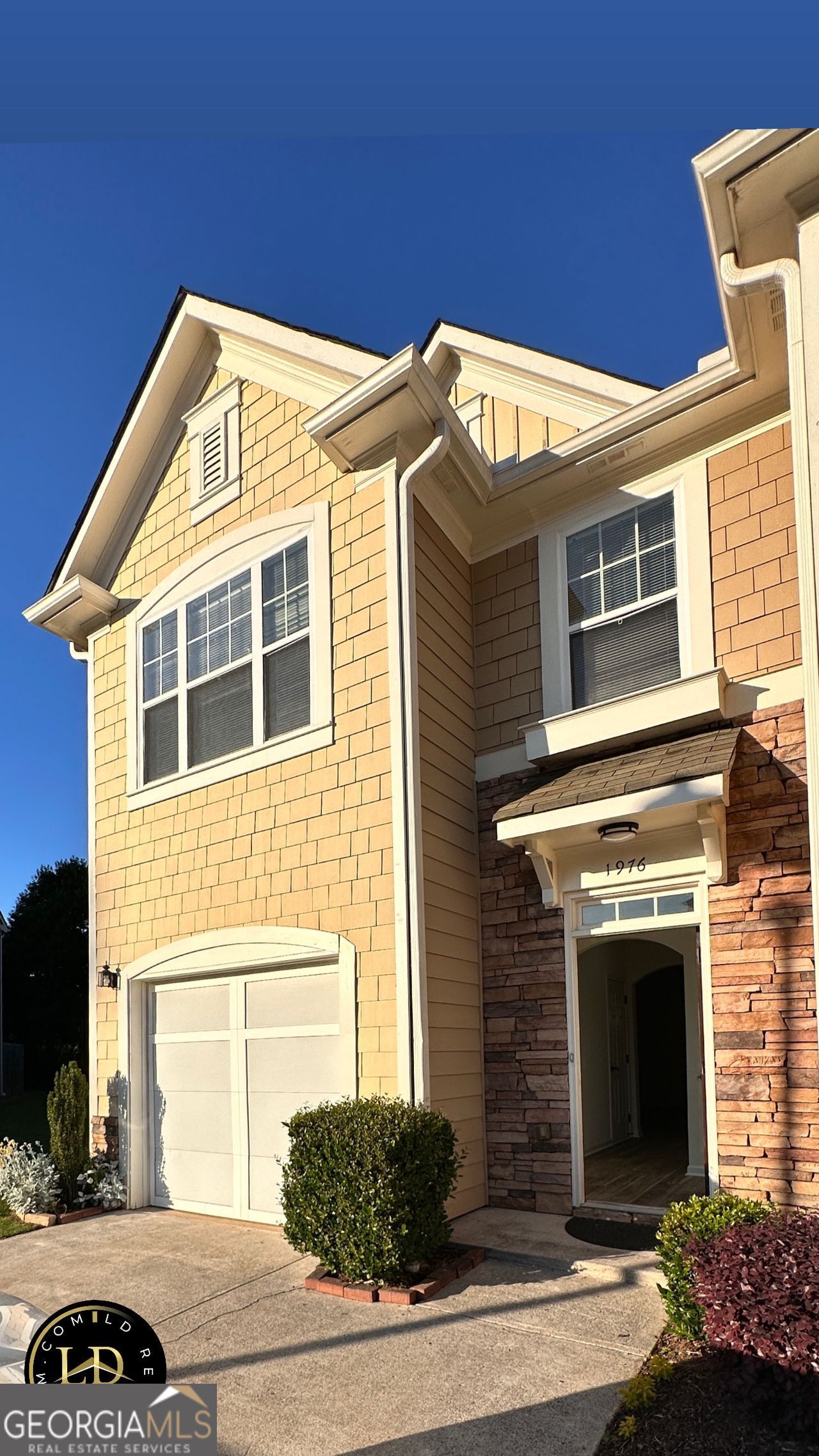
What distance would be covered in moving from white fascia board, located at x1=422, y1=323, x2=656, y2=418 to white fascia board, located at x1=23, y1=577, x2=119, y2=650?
4221 millimetres

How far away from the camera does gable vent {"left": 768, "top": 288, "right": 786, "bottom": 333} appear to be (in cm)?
613

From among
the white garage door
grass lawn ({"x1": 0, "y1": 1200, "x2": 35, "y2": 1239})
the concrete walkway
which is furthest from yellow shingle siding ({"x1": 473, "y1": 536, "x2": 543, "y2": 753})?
grass lawn ({"x1": 0, "y1": 1200, "x2": 35, "y2": 1239})

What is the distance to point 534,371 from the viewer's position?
9.39 m

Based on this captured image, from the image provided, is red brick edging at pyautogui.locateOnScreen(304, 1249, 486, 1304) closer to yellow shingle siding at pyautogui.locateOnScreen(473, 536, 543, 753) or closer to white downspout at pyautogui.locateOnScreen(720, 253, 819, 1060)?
white downspout at pyautogui.locateOnScreen(720, 253, 819, 1060)

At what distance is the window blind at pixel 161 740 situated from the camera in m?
9.72

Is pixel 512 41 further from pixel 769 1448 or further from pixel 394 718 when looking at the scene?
pixel 394 718

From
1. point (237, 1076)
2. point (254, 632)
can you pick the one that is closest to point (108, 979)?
point (237, 1076)

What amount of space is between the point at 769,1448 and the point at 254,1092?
203 inches

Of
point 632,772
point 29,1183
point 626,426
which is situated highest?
point 626,426

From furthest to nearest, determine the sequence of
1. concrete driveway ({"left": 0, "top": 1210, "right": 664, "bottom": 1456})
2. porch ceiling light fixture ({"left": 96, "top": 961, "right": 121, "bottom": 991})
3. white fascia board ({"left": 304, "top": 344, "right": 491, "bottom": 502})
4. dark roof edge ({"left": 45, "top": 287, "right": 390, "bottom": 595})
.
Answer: porch ceiling light fixture ({"left": 96, "top": 961, "right": 121, "bottom": 991}) → dark roof edge ({"left": 45, "top": 287, "right": 390, "bottom": 595}) → white fascia board ({"left": 304, "top": 344, "right": 491, "bottom": 502}) → concrete driveway ({"left": 0, "top": 1210, "right": 664, "bottom": 1456})

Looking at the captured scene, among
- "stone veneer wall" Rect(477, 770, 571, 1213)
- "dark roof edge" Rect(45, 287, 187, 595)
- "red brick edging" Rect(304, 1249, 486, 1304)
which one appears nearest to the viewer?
"red brick edging" Rect(304, 1249, 486, 1304)

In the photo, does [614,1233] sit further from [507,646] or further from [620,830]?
[507,646]

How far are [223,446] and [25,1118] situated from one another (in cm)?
1177

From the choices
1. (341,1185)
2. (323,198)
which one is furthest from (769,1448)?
(323,198)
